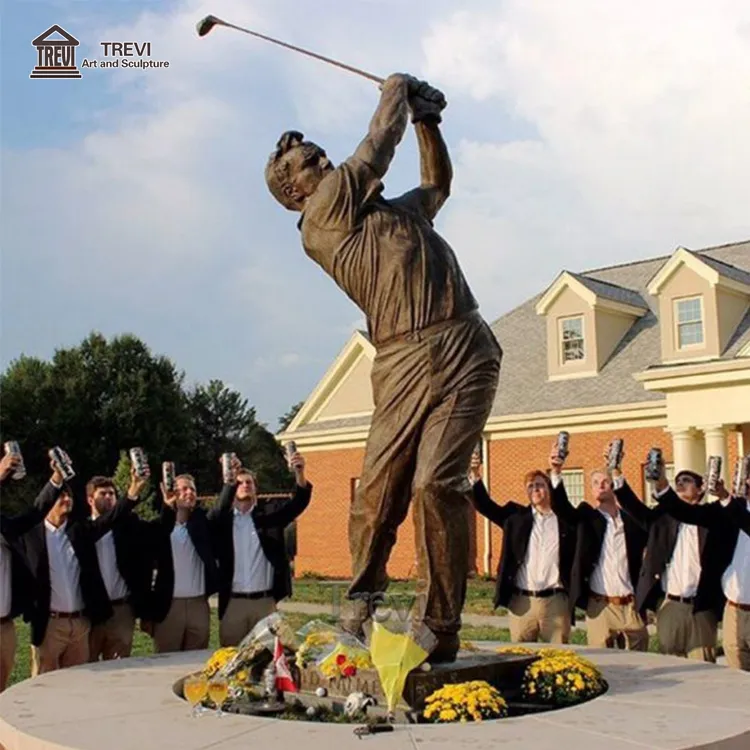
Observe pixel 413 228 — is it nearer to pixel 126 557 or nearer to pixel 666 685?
pixel 666 685

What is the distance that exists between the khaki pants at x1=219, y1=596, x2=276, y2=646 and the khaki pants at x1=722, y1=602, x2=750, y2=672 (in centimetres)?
336

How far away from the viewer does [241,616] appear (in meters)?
7.92

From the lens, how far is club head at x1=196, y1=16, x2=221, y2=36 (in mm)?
5977

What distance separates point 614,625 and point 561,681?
10.1 feet

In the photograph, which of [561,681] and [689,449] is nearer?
[561,681]

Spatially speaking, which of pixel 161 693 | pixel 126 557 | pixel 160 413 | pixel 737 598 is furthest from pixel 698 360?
pixel 160 413

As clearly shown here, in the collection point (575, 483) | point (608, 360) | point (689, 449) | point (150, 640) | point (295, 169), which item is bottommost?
point (150, 640)

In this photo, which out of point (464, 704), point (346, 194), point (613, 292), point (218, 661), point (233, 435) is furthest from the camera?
point (233, 435)

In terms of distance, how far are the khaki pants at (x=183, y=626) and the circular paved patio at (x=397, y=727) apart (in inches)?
75.0

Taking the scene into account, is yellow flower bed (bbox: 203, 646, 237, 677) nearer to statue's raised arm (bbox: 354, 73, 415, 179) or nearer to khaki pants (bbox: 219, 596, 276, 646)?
khaki pants (bbox: 219, 596, 276, 646)

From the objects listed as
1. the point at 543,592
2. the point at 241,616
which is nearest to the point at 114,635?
the point at 241,616

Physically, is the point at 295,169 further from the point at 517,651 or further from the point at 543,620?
the point at 543,620

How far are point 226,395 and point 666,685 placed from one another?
59.0 metres

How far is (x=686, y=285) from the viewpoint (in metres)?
21.7
